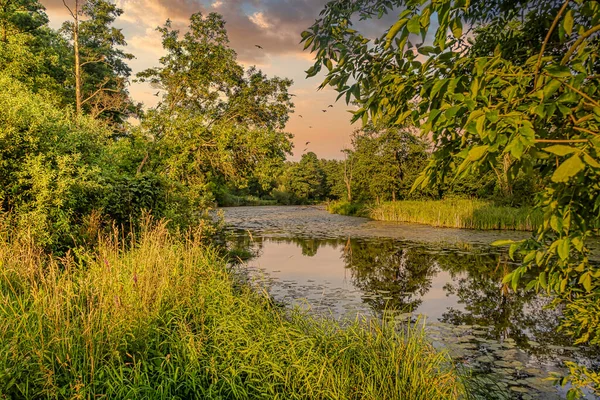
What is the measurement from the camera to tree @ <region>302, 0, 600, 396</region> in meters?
1.59

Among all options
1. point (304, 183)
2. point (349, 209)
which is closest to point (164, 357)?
point (349, 209)

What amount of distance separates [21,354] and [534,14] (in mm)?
5334

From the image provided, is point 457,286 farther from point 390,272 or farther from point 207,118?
point 207,118

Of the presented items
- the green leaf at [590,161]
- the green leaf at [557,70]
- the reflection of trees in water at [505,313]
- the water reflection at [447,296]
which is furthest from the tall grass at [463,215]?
the green leaf at [590,161]

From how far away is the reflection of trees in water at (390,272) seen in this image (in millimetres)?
9641

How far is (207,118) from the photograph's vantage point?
15.4 m

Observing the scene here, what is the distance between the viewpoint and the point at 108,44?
30.8 m

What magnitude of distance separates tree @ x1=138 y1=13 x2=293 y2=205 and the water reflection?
4.16 metres

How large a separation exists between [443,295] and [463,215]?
16.8 meters

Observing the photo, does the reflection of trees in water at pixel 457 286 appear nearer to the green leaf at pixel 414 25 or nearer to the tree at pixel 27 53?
the green leaf at pixel 414 25

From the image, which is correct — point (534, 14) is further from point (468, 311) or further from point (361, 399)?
point (468, 311)

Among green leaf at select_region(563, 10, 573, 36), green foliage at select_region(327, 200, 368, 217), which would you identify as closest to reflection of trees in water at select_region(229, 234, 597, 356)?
green leaf at select_region(563, 10, 573, 36)

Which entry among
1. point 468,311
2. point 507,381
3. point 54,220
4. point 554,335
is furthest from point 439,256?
point 54,220

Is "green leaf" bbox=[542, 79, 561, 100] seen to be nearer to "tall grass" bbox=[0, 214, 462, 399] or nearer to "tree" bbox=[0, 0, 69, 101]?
"tall grass" bbox=[0, 214, 462, 399]
